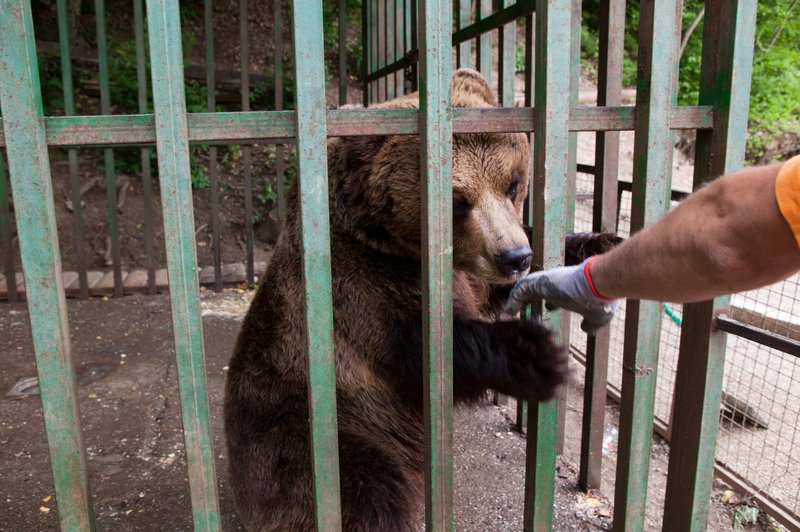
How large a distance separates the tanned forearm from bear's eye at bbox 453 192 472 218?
0.87m

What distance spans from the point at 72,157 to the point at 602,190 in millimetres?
5268

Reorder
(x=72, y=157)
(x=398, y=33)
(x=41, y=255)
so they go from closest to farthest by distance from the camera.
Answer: (x=41, y=255) < (x=398, y=33) < (x=72, y=157)

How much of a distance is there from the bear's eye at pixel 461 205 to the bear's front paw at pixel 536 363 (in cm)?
57

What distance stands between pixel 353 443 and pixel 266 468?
355 mm

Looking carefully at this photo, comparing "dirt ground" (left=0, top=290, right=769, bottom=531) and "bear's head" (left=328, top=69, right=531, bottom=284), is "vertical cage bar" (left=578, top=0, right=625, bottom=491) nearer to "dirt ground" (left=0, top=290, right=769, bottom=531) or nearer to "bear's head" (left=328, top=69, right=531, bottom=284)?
"dirt ground" (left=0, top=290, right=769, bottom=531)

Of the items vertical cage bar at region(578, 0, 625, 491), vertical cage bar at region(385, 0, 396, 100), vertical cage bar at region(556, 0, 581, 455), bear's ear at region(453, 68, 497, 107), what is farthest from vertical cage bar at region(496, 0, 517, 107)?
vertical cage bar at region(385, 0, 396, 100)

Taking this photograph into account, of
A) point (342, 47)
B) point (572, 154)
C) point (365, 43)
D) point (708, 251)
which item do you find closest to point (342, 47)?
point (342, 47)

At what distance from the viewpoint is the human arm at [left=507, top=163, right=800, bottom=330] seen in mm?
1310

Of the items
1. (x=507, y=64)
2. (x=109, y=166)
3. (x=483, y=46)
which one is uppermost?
(x=483, y=46)

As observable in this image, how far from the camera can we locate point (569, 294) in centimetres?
172

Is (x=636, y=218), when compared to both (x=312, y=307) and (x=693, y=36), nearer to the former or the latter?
(x=312, y=307)

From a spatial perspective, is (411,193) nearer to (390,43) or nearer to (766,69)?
(390,43)

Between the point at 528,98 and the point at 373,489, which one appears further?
the point at 528,98

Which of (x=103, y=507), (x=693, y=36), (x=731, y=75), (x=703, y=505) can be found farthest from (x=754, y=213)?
(x=693, y=36)
